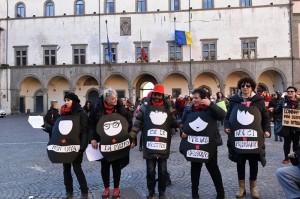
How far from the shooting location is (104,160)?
5.29m

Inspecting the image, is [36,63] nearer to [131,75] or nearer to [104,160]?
[131,75]

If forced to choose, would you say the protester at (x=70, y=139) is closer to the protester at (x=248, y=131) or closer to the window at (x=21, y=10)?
the protester at (x=248, y=131)

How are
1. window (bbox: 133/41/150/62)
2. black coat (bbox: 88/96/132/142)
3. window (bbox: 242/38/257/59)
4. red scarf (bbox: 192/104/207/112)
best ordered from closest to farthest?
red scarf (bbox: 192/104/207/112) < black coat (bbox: 88/96/132/142) < window (bbox: 242/38/257/59) < window (bbox: 133/41/150/62)

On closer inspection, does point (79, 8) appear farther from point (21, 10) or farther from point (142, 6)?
point (142, 6)

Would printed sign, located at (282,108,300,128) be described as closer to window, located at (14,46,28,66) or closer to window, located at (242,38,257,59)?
window, located at (242,38,257,59)

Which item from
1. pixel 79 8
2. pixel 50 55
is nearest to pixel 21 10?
pixel 50 55

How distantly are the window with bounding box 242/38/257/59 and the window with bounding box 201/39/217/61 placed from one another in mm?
2846

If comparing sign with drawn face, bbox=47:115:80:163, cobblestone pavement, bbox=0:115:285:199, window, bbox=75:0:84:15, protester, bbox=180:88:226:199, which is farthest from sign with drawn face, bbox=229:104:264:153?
window, bbox=75:0:84:15

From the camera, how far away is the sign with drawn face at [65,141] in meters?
5.19

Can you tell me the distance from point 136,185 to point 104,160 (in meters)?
1.26

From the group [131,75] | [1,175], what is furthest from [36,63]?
[1,175]

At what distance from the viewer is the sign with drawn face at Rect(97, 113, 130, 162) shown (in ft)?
16.7

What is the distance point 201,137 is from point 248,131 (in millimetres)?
819

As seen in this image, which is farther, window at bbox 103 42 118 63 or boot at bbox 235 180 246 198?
window at bbox 103 42 118 63
